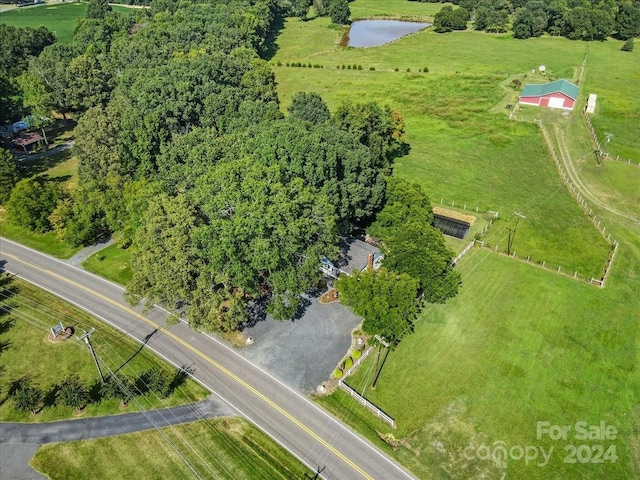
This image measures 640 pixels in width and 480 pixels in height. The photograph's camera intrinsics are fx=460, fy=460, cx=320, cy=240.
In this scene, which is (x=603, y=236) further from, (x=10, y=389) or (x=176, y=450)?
(x=10, y=389)

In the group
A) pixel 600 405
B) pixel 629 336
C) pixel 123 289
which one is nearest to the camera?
pixel 600 405

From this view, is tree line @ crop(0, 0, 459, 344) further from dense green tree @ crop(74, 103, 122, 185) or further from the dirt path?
the dirt path

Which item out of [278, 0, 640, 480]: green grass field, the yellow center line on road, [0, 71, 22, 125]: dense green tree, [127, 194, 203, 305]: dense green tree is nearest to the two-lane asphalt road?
the yellow center line on road

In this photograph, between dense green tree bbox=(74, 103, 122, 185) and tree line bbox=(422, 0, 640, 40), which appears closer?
dense green tree bbox=(74, 103, 122, 185)

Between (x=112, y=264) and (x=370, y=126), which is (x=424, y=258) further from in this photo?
(x=112, y=264)

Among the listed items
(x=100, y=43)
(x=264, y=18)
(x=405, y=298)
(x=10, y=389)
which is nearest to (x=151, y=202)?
(x=10, y=389)
